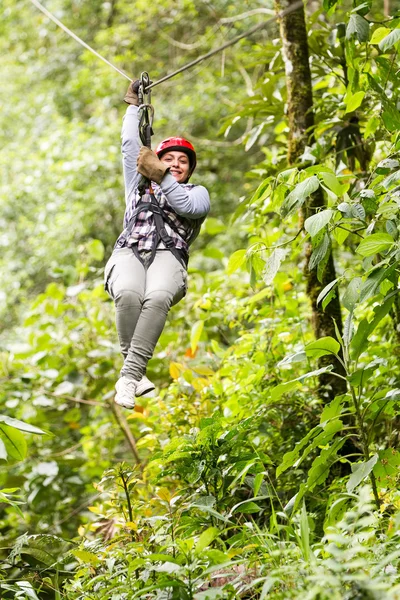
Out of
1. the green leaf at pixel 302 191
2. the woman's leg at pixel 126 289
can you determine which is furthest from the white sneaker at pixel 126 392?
the green leaf at pixel 302 191

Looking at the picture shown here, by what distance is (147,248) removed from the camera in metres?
3.25

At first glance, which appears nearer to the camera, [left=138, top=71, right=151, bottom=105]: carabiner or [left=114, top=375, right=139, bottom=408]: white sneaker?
[left=114, top=375, right=139, bottom=408]: white sneaker

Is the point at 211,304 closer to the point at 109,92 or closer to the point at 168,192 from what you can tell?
the point at 168,192

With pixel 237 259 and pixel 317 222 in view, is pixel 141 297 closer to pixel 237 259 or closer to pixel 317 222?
pixel 237 259

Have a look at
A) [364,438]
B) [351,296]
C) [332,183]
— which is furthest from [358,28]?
[364,438]

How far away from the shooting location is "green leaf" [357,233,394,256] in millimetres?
2383

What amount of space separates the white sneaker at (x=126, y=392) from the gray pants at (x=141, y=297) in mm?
31

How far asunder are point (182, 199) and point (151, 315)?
494 millimetres

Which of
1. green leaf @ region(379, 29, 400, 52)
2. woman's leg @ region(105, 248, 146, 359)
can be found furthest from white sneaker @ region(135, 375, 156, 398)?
green leaf @ region(379, 29, 400, 52)

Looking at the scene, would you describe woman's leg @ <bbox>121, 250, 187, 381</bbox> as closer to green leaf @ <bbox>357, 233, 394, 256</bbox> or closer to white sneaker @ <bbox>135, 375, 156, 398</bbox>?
white sneaker @ <bbox>135, 375, 156, 398</bbox>

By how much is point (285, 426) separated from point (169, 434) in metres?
0.61

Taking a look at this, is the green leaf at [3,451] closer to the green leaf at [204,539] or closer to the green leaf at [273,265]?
the green leaf at [204,539]

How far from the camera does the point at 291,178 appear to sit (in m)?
2.84

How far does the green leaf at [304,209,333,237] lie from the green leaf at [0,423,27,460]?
44.0 inches
